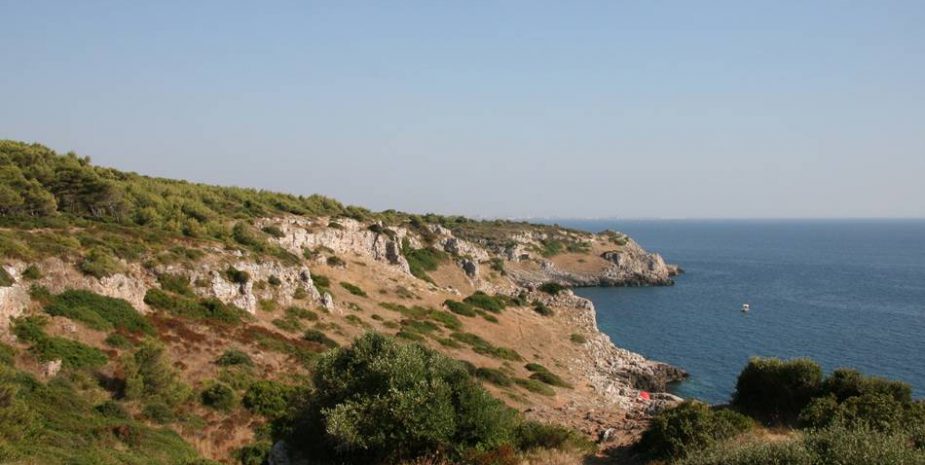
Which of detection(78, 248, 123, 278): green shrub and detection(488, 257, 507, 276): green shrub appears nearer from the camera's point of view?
detection(78, 248, 123, 278): green shrub

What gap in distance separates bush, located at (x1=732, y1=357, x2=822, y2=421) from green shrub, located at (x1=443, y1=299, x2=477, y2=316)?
35992mm

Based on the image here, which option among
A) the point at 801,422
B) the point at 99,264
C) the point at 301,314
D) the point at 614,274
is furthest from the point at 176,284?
the point at 614,274

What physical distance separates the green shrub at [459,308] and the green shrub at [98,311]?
3121 cm

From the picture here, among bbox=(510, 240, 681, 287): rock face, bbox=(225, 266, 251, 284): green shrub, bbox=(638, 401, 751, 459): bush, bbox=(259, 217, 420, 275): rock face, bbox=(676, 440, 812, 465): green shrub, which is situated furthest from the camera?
bbox=(510, 240, 681, 287): rock face

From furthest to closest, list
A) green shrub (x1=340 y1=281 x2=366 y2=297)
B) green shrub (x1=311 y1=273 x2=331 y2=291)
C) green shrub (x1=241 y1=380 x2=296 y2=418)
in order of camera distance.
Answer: green shrub (x1=340 y1=281 x2=366 y2=297) → green shrub (x1=311 y1=273 x2=331 y2=291) → green shrub (x1=241 y1=380 x2=296 y2=418)

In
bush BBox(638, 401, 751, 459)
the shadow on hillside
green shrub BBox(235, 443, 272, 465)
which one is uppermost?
bush BBox(638, 401, 751, 459)

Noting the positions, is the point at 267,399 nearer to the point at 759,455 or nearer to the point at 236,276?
the point at 236,276

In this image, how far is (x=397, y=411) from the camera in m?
15.4

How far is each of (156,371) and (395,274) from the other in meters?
39.0

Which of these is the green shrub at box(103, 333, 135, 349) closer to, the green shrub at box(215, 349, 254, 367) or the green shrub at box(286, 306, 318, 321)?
the green shrub at box(215, 349, 254, 367)

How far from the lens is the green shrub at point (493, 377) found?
37213mm

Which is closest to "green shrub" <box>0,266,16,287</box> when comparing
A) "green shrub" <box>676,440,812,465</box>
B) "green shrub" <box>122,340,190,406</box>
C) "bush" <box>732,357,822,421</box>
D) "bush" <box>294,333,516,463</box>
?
"green shrub" <box>122,340,190,406</box>

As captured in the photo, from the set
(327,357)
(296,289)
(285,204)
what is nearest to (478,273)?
(285,204)

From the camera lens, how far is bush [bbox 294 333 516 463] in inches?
607
